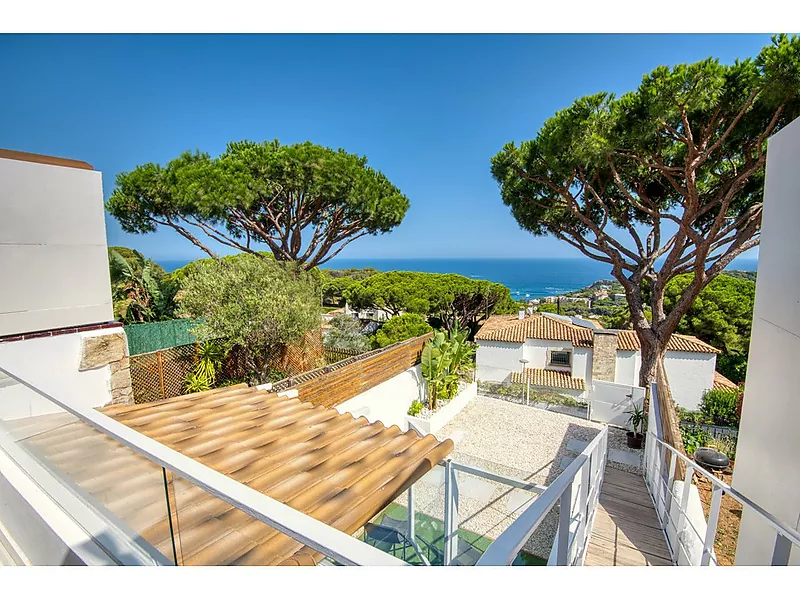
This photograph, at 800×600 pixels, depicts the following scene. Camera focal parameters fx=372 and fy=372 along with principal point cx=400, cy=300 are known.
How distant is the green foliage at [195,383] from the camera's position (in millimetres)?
6801

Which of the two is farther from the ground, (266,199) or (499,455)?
(266,199)

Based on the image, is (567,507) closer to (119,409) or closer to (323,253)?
(119,409)

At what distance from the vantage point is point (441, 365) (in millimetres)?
8820

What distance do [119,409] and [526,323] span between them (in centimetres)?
1498

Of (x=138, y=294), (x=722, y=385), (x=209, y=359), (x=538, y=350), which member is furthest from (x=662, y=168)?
(x=138, y=294)

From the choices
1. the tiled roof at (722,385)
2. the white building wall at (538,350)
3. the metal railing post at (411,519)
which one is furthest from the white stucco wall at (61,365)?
the tiled roof at (722,385)

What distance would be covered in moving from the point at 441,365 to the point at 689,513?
582 centimetres

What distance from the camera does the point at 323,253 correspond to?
12969mm

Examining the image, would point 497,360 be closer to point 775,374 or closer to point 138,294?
point 138,294

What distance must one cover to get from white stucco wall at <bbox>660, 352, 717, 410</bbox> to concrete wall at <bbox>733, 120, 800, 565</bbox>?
13355 millimetres

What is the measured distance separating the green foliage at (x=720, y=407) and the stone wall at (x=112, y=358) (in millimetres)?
13883

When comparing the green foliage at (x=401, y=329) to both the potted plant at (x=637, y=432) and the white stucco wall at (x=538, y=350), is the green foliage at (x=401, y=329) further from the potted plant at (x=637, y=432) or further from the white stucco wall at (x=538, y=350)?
the potted plant at (x=637, y=432)
